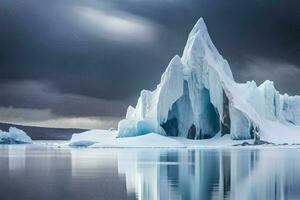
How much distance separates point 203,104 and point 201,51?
5.69 meters

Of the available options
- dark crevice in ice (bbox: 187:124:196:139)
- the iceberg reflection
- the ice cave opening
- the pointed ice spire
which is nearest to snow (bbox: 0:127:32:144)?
the ice cave opening

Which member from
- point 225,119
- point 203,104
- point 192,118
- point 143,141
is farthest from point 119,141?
point 225,119

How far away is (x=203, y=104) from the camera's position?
54.3 m

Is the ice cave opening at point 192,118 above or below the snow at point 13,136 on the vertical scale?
above

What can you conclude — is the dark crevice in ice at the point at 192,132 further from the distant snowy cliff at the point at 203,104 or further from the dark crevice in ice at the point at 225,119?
the dark crevice in ice at the point at 225,119

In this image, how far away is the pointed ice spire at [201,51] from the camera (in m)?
54.9

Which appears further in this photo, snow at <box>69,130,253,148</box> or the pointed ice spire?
the pointed ice spire

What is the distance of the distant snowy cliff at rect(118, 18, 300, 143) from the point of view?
52.6 metres

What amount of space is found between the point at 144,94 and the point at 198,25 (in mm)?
9690

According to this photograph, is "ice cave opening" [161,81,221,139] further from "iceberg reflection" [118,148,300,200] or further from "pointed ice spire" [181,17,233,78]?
"iceberg reflection" [118,148,300,200]

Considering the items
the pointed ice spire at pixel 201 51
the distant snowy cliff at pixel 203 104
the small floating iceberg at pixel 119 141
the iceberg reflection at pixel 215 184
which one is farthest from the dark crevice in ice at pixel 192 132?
the iceberg reflection at pixel 215 184

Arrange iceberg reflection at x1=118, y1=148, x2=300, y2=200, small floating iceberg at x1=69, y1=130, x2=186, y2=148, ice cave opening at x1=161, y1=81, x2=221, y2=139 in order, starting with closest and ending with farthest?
iceberg reflection at x1=118, y1=148, x2=300, y2=200 < small floating iceberg at x1=69, y1=130, x2=186, y2=148 < ice cave opening at x1=161, y1=81, x2=221, y2=139

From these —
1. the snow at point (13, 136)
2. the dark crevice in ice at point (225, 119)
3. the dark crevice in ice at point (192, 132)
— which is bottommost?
the snow at point (13, 136)

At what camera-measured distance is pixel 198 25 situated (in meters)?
57.0
